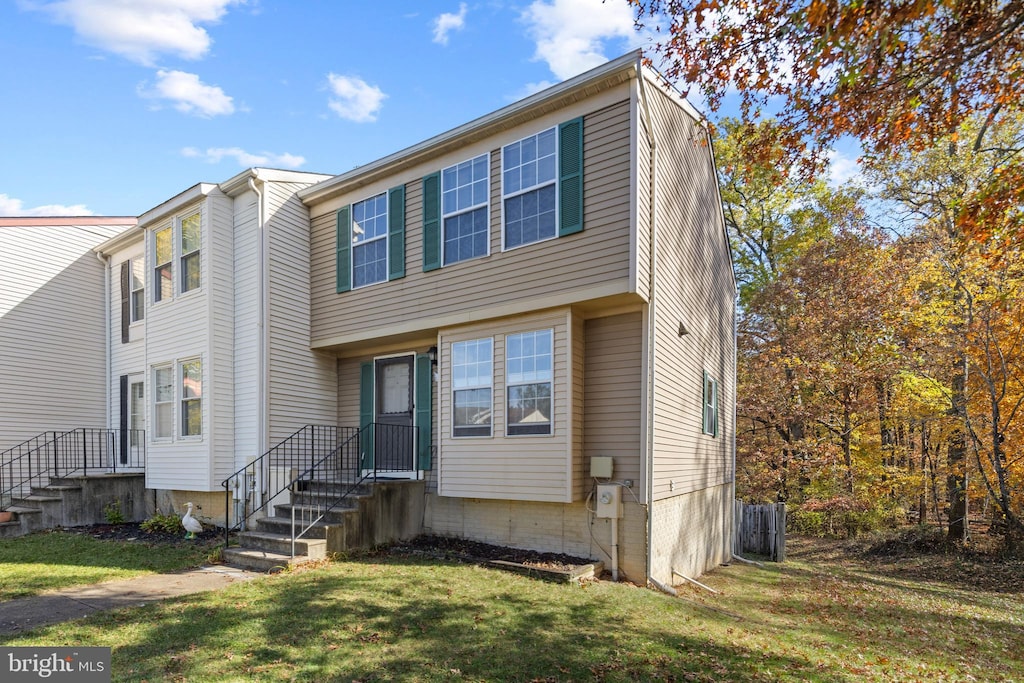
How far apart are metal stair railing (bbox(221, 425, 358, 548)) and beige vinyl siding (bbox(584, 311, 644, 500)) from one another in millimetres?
4854

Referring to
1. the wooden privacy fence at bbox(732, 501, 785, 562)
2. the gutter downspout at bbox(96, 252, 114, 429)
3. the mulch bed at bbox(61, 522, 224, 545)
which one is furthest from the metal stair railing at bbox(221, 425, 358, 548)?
the wooden privacy fence at bbox(732, 501, 785, 562)

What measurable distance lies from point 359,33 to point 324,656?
31.1 ft

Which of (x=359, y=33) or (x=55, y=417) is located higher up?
(x=359, y=33)

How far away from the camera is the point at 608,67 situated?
8461mm

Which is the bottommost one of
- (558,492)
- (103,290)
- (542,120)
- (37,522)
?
(37,522)

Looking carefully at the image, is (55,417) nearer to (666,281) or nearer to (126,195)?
(126,195)

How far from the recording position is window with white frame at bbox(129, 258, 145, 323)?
14.5m

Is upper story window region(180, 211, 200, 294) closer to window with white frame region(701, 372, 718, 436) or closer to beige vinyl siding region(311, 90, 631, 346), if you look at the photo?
beige vinyl siding region(311, 90, 631, 346)

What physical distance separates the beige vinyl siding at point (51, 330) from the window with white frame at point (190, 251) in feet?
15.1

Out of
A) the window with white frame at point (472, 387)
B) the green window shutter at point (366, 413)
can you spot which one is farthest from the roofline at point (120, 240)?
the window with white frame at point (472, 387)

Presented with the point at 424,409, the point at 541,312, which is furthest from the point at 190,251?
the point at 541,312

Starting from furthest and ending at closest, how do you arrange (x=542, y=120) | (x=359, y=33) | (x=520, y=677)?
(x=359, y=33)
(x=542, y=120)
(x=520, y=677)

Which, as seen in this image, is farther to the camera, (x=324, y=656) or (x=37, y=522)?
(x=37, y=522)

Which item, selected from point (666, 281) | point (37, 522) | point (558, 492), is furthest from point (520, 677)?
point (37, 522)
